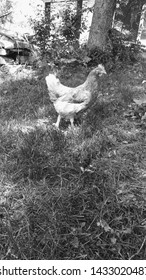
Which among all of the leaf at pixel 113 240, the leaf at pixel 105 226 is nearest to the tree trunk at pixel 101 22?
the leaf at pixel 105 226

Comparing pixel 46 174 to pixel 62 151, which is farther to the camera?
pixel 62 151

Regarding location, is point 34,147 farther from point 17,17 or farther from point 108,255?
point 17,17

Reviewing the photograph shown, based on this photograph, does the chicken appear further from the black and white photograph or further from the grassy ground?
the grassy ground

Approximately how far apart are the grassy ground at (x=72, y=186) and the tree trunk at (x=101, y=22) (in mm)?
3030

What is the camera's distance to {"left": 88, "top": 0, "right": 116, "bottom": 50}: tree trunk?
5812 mm

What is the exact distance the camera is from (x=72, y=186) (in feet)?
7.37

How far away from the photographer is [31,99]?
411 centimetres

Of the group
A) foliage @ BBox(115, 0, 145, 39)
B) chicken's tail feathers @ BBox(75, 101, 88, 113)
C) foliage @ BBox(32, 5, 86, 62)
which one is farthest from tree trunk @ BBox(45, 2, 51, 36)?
chicken's tail feathers @ BBox(75, 101, 88, 113)

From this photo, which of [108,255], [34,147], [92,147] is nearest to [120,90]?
[92,147]

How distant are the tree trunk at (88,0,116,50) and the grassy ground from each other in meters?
3.03

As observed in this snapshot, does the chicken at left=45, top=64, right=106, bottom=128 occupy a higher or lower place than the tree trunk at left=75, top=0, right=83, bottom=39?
lower

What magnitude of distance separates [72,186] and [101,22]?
4976 mm

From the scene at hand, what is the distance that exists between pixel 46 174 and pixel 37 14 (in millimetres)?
5801

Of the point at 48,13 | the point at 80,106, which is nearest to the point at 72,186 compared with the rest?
the point at 80,106
